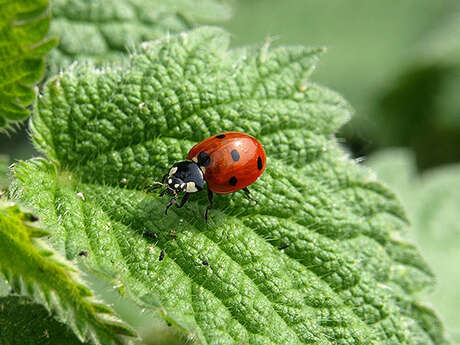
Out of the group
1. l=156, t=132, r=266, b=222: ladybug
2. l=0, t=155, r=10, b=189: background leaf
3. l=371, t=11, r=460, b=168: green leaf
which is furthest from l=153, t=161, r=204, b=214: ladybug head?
l=371, t=11, r=460, b=168: green leaf

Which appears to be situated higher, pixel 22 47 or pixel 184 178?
pixel 184 178

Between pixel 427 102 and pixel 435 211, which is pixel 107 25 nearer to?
pixel 435 211

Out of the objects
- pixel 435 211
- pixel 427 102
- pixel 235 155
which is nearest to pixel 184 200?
pixel 235 155

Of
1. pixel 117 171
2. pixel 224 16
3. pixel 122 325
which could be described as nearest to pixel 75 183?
pixel 117 171

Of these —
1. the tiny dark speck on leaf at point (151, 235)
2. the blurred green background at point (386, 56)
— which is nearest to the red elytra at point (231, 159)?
the tiny dark speck on leaf at point (151, 235)

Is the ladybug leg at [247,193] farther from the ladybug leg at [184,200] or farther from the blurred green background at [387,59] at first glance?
the blurred green background at [387,59]
